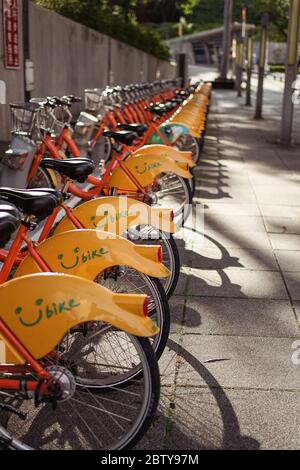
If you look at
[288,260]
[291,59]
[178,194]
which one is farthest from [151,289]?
[291,59]

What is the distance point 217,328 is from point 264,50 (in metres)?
13.8

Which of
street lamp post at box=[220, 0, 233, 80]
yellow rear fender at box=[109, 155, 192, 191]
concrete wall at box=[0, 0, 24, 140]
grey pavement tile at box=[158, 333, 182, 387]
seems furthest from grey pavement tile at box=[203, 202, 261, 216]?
street lamp post at box=[220, 0, 233, 80]

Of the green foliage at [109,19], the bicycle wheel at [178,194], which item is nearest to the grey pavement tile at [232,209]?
the bicycle wheel at [178,194]

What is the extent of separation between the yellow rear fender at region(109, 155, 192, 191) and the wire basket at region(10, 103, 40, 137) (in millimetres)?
1348

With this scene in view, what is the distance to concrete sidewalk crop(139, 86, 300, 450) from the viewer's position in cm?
304

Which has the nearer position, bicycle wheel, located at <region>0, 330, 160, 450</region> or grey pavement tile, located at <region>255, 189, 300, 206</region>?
bicycle wheel, located at <region>0, 330, 160, 450</region>

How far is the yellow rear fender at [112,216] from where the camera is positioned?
3.86 m

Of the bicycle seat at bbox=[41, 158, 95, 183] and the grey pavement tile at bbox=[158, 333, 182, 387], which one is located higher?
the bicycle seat at bbox=[41, 158, 95, 183]

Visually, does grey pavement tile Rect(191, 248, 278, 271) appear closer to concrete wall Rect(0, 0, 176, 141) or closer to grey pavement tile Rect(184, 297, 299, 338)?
grey pavement tile Rect(184, 297, 299, 338)

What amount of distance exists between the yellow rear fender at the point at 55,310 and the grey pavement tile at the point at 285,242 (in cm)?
351

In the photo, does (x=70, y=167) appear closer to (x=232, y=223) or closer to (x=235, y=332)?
(x=235, y=332)
